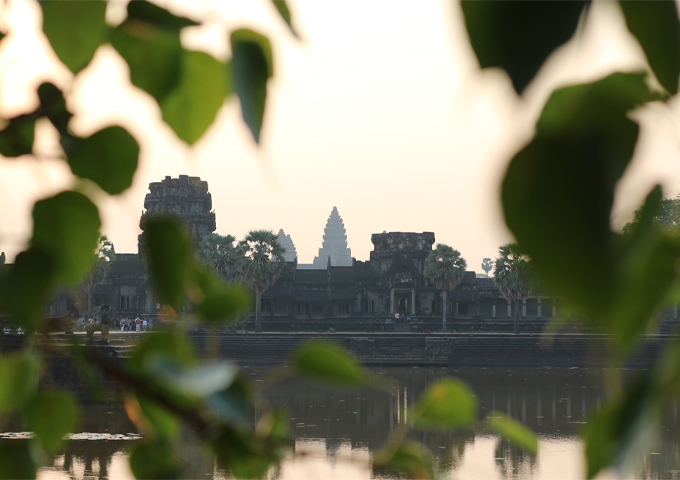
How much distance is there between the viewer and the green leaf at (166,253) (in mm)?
393

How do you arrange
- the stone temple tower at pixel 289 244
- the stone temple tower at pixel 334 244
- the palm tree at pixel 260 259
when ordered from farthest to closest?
1. the stone temple tower at pixel 289 244
2. the stone temple tower at pixel 334 244
3. the palm tree at pixel 260 259

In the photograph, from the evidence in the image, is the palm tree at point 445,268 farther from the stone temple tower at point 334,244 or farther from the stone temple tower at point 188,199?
the stone temple tower at point 334,244

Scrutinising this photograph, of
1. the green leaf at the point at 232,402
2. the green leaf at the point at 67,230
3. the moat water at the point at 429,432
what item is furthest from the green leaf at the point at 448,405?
the moat water at the point at 429,432

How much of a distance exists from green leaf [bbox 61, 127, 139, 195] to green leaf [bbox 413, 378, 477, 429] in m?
0.24

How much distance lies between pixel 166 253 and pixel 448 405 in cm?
21

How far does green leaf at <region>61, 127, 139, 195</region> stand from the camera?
0.48 meters

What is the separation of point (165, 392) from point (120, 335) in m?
29.8

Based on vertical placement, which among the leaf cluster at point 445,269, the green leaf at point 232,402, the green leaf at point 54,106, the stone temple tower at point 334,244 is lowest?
the green leaf at point 232,402

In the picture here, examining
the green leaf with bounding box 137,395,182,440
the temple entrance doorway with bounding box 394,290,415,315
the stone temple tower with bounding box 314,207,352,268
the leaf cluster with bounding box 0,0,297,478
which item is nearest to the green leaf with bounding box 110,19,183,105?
the leaf cluster with bounding box 0,0,297,478

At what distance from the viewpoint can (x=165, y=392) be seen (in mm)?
395

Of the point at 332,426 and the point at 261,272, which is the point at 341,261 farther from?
the point at 332,426

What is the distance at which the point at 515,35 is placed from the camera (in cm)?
20

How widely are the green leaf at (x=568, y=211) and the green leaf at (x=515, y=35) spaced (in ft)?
0.07

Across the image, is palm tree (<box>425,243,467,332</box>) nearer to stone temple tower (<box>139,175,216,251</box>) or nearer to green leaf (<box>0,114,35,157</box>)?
stone temple tower (<box>139,175,216,251</box>)
